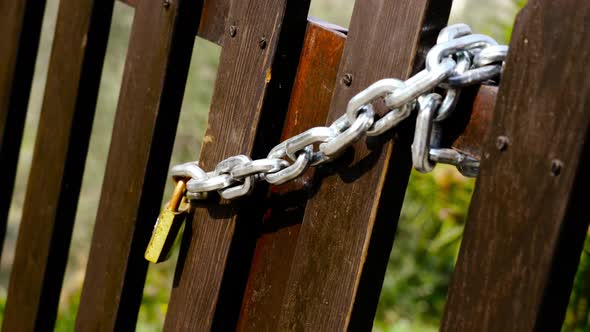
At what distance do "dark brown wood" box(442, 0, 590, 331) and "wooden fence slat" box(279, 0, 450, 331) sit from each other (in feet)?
0.54

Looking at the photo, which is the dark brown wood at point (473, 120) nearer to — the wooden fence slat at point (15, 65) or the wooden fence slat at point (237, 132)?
the wooden fence slat at point (237, 132)

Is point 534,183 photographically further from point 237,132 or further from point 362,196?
point 237,132

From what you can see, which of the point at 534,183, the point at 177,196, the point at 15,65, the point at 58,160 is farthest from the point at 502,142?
the point at 15,65

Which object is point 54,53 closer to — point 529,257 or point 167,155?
point 167,155

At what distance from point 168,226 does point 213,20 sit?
0.42m

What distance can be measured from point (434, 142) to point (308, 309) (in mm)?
380

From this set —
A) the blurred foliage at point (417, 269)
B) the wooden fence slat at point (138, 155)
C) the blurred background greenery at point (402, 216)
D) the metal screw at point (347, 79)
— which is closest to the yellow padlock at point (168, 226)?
the wooden fence slat at point (138, 155)

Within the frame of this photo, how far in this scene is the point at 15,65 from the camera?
2141 mm

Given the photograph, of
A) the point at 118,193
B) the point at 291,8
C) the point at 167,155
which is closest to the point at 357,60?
the point at 291,8

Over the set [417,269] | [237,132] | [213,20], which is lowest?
[417,269]

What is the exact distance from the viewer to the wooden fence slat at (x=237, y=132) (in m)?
1.40

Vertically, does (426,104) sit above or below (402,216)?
above

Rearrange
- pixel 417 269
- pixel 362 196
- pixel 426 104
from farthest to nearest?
pixel 417 269 < pixel 362 196 < pixel 426 104

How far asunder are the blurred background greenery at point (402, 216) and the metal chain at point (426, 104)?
140 centimetres
